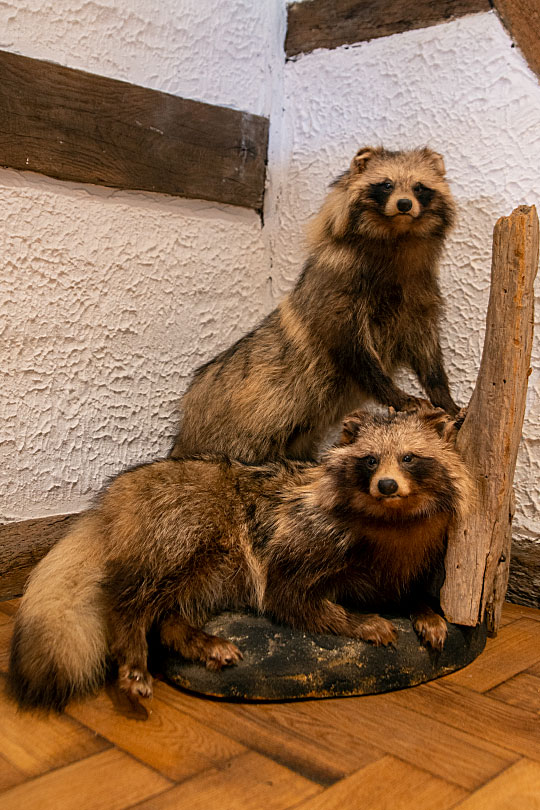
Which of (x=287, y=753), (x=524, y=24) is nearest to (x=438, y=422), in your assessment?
(x=287, y=753)

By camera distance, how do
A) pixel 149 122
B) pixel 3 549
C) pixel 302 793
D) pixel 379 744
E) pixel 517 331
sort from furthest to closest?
pixel 149 122, pixel 3 549, pixel 517 331, pixel 379 744, pixel 302 793

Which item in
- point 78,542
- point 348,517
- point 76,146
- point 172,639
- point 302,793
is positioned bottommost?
point 302,793

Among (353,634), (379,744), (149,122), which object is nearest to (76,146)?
(149,122)

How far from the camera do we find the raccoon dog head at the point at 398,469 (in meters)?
1.78

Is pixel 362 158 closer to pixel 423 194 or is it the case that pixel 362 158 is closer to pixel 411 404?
pixel 423 194

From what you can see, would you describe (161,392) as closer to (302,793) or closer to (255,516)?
(255,516)

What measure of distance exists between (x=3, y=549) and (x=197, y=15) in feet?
6.78

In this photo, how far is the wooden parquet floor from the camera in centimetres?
140

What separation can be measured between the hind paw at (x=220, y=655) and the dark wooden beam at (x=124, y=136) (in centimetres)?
157

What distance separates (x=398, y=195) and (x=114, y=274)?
1052mm

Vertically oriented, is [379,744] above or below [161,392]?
below

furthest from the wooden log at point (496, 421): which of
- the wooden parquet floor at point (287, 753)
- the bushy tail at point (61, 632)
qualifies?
the bushy tail at point (61, 632)

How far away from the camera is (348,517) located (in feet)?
6.15

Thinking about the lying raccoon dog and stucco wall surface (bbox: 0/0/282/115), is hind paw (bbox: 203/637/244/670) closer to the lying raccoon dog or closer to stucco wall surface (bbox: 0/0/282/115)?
the lying raccoon dog
